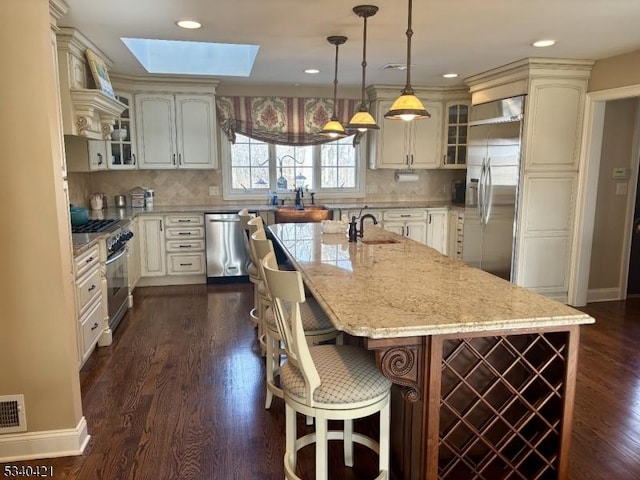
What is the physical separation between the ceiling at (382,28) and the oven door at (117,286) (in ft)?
5.72

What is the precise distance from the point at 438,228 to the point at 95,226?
405 cm

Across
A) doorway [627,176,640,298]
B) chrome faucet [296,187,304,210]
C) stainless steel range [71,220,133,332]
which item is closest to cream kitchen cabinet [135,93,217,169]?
chrome faucet [296,187,304,210]

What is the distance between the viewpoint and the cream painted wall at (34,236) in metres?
2.07

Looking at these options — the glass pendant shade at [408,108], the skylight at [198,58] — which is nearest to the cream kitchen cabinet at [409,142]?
the skylight at [198,58]

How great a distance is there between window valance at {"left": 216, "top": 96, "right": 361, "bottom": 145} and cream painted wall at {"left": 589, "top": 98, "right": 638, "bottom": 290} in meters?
2.79

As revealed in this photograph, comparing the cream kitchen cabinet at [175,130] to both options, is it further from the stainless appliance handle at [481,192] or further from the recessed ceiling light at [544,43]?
the recessed ceiling light at [544,43]

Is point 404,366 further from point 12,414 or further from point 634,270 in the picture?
point 634,270

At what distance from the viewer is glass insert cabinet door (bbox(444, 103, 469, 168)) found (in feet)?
20.3

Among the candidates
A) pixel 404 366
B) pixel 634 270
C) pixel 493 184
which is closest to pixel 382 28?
pixel 493 184

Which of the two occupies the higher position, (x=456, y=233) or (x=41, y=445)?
(x=456, y=233)

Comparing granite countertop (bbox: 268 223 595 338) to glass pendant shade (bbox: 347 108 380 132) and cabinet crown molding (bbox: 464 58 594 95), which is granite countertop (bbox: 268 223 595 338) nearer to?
glass pendant shade (bbox: 347 108 380 132)

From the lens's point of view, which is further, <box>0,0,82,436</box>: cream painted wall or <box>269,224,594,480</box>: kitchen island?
<box>0,0,82,436</box>: cream painted wall

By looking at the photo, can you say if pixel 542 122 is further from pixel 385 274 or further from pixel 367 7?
pixel 385 274

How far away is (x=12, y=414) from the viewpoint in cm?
227
